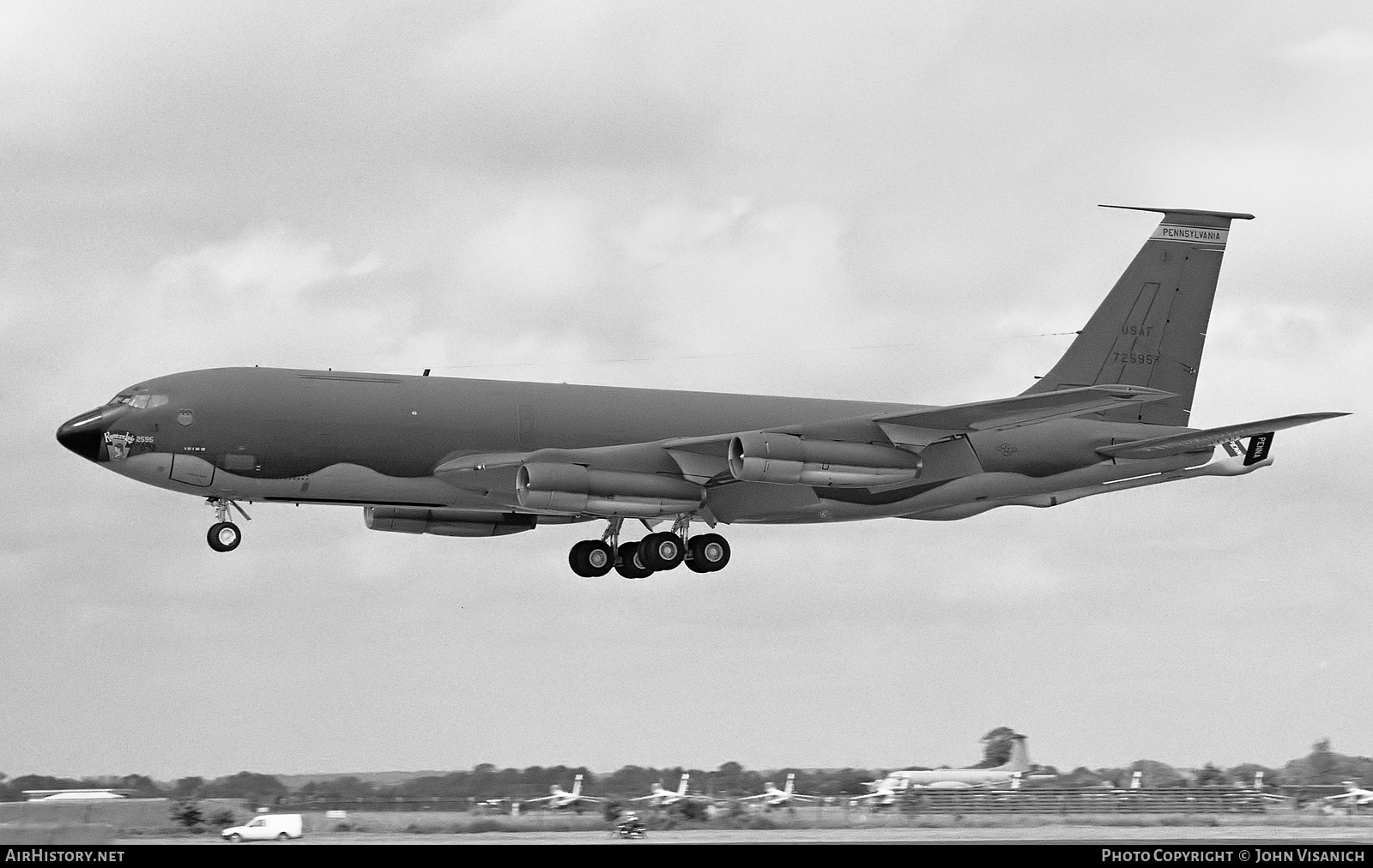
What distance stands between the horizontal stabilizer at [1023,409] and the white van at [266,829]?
49.9ft

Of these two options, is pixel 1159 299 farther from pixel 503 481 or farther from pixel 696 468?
pixel 503 481

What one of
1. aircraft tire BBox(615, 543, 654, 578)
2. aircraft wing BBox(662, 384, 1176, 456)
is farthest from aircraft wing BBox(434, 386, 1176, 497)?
aircraft tire BBox(615, 543, 654, 578)

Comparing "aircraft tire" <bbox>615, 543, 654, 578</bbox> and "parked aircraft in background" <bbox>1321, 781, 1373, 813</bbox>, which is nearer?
"parked aircraft in background" <bbox>1321, 781, 1373, 813</bbox>

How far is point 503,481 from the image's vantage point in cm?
3744

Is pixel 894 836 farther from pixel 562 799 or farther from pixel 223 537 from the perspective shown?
pixel 223 537

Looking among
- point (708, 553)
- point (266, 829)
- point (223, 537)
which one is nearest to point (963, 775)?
point (708, 553)

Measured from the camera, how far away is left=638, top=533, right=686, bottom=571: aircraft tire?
39938mm

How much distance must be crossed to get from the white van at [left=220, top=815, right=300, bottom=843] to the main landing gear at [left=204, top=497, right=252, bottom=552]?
1019cm

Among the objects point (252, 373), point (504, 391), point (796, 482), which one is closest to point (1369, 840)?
point (796, 482)

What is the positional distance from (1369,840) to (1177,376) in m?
18.2

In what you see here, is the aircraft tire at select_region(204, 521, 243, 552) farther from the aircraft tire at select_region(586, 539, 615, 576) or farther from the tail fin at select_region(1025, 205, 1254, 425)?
the tail fin at select_region(1025, 205, 1254, 425)

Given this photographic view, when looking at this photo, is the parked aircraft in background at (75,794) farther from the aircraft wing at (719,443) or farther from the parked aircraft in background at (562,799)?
the aircraft wing at (719,443)

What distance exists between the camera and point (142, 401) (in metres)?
36.4

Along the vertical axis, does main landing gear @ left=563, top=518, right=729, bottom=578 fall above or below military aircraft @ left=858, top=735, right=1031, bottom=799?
above
